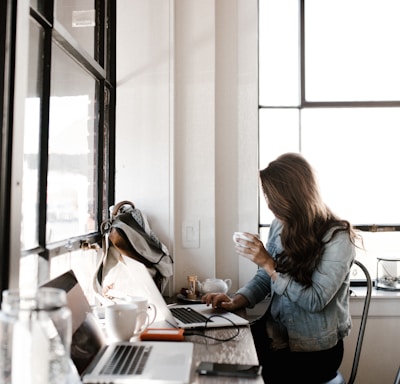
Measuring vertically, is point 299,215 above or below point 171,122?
below

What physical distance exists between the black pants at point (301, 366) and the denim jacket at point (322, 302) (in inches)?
1.2

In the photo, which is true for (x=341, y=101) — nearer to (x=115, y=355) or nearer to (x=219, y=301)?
(x=219, y=301)

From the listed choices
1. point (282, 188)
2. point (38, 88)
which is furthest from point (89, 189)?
point (282, 188)

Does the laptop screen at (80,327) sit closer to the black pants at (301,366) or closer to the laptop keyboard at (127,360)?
the laptop keyboard at (127,360)

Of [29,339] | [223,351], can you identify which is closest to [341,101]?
[223,351]

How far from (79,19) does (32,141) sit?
715 millimetres

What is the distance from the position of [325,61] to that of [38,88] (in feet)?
5.48

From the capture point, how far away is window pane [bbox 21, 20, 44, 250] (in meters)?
1.32

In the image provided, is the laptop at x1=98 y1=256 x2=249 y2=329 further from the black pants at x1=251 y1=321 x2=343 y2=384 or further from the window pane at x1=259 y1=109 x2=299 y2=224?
the window pane at x1=259 y1=109 x2=299 y2=224

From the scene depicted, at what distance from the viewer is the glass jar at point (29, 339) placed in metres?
0.86

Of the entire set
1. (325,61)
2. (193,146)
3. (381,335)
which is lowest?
(381,335)

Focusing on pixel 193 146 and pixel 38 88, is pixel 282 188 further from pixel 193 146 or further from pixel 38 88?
pixel 38 88

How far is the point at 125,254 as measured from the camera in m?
1.79

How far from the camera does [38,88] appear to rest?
1402 mm
